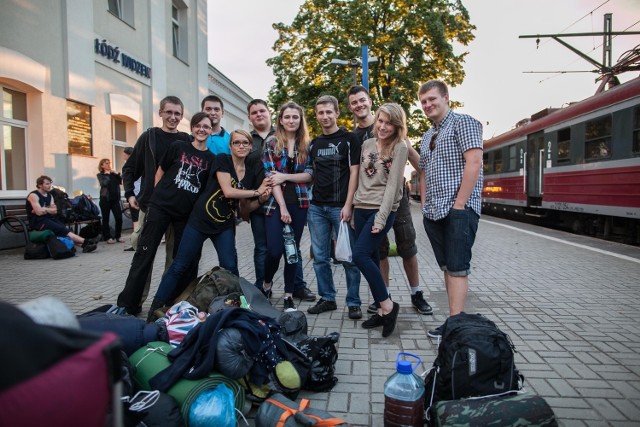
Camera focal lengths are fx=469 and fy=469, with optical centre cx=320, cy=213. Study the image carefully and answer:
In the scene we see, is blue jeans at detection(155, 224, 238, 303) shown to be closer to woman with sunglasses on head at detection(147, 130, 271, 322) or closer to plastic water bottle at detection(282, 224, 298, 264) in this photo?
woman with sunglasses on head at detection(147, 130, 271, 322)

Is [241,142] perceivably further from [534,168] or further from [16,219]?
[534,168]

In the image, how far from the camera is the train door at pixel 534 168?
14461 millimetres

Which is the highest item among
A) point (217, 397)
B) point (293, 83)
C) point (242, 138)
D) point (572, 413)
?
point (293, 83)

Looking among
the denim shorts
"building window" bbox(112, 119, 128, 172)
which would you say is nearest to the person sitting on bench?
"building window" bbox(112, 119, 128, 172)

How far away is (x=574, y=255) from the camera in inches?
325

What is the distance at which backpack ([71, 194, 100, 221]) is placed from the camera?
32.6 feet

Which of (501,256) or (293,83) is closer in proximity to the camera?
(501,256)

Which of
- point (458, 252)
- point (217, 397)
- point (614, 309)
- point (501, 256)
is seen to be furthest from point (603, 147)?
point (217, 397)

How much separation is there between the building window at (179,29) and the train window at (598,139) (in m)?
13.4

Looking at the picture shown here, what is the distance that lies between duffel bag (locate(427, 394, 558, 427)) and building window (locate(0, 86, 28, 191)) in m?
9.98

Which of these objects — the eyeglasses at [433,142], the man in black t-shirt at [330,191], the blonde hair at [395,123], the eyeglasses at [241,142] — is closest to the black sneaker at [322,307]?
the man in black t-shirt at [330,191]

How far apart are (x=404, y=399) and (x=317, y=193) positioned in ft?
8.49

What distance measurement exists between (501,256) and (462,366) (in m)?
6.44

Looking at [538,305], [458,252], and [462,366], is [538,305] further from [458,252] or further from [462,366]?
[462,366]
